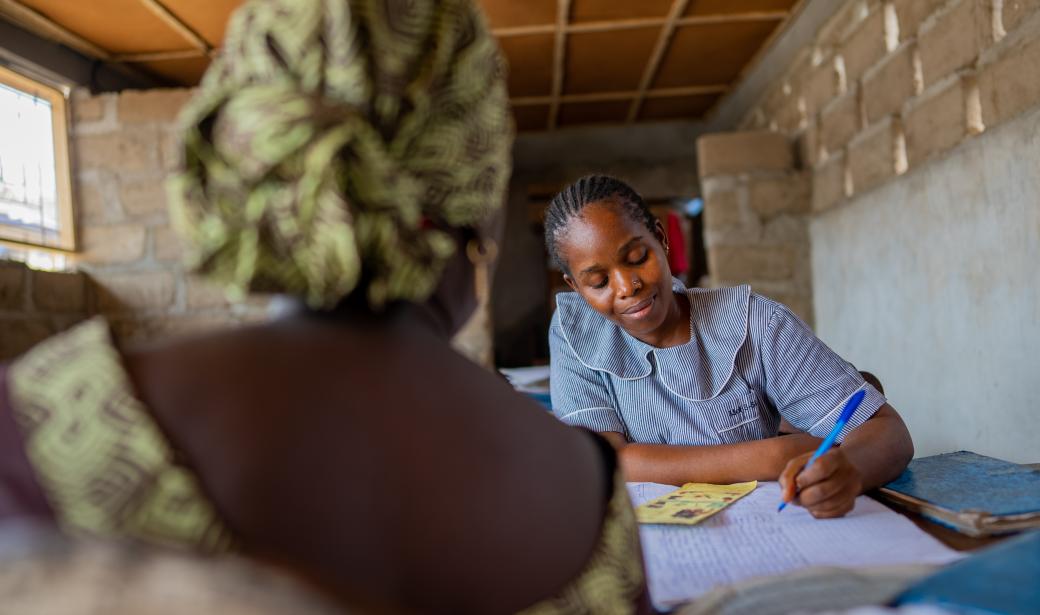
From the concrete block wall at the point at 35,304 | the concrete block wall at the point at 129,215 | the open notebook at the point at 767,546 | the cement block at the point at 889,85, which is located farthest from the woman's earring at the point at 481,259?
the concrete block wall at the point at 35,304

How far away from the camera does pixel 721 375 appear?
5.99 ft

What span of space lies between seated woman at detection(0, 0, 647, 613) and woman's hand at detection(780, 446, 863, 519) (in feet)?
1.78

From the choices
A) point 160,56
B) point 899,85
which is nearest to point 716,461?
point 899,85

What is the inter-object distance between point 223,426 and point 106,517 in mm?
111

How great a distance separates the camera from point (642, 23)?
172 inches

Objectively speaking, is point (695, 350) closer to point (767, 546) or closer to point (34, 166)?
point (767, 546)

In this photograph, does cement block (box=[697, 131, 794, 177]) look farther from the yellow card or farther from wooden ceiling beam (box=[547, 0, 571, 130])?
the yellow card

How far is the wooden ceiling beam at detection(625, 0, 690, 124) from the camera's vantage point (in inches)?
165

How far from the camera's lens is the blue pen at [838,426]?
1304mm

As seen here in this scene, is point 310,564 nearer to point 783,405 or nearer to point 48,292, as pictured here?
point 783,405

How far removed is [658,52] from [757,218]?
1.22 metres

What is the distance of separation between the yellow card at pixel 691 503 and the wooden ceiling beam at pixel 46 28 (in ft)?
12.4

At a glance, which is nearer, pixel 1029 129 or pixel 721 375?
pixel 721 375

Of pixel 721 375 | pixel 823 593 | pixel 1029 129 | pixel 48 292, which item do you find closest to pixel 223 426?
pixel 823 593
